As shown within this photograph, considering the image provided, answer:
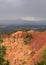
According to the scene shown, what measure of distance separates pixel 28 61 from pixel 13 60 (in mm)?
1774

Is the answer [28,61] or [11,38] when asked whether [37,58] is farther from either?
[11,38]

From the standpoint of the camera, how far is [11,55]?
29312 mm

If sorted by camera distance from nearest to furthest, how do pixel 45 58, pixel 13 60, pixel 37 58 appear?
pixel 45 58 < pixel 37 58 < pixel 13 60

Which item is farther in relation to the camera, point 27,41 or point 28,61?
point 27,41

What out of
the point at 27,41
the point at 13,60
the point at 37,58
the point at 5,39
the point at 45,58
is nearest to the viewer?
the point at 45,58

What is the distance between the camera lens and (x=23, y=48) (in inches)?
1203

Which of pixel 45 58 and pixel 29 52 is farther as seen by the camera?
pixel 29 52

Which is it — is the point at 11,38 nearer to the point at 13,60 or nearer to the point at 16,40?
the point at 16,40

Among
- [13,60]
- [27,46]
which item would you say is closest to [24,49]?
[27,46]

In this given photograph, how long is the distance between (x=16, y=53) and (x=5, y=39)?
14.9 ft

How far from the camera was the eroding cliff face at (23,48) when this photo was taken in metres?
27.5

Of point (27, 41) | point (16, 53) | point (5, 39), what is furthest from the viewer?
point (5, 39)

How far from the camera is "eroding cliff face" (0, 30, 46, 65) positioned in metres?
27.5

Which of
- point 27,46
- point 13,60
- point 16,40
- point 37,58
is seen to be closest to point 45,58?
point 37,58
